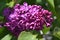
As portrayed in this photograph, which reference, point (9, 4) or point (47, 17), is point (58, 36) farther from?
point (9, 4)

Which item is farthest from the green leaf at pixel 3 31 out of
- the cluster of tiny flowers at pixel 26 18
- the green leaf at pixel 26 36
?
the green leaf at pixel 26 36

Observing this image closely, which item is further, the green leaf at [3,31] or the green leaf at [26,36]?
the green leaf at [3,31]

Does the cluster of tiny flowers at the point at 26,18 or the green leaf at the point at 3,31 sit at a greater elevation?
the cluster of tiny flowers at the point at 26,18

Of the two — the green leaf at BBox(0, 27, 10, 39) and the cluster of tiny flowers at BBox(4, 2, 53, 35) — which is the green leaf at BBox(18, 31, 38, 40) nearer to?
the cluster of tiny flowers at BBox(4, 2, 53, 35)

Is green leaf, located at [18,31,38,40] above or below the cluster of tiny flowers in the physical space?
below

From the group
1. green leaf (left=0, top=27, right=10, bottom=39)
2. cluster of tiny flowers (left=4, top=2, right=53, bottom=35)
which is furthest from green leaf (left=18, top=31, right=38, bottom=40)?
green leaf (left=0, top=27, right=10, bottom=39)

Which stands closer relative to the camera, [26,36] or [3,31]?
[26,36]

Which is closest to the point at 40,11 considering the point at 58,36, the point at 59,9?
the point at 58,36

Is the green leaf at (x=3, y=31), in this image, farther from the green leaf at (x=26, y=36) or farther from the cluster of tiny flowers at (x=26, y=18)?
the green leaf at (x=26, y=36)
